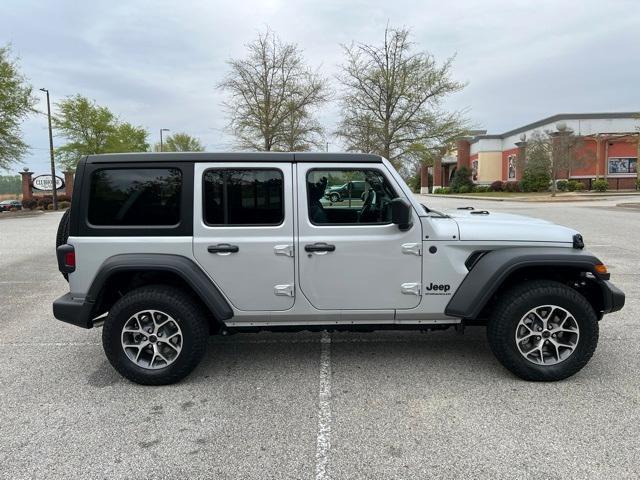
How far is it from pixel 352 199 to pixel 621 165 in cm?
4811

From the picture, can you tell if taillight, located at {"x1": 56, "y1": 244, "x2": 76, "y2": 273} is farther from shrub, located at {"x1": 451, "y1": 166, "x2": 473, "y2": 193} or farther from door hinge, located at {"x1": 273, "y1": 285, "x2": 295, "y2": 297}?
shrub, located at {"x1": 451, "y1": 166, "x2": 473, "y2": 193}

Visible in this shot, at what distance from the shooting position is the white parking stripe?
268 cm

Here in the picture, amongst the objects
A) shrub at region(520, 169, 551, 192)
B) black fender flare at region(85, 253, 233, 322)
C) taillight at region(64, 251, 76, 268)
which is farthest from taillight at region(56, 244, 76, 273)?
shrub at region(520, 169, 551, 192)

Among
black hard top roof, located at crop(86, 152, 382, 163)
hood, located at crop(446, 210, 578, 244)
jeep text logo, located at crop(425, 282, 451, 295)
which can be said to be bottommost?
jeep text logo, located at crop(425, 282, 451, 295)

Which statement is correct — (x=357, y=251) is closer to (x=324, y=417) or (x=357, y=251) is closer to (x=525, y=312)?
(x=324, y=417)

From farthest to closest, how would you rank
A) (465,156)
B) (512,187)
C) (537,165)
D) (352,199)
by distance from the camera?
(465,156) → (512,187) → (537,165) → (352,199)

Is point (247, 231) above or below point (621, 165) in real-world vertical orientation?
below

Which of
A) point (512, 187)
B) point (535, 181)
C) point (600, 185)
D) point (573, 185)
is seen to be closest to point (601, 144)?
point (573, 185)

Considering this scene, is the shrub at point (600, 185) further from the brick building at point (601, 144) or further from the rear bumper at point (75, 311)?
the rear bumper at point (75, 311)

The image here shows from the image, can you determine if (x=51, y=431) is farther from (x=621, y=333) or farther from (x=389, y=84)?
(x=389, y=84)

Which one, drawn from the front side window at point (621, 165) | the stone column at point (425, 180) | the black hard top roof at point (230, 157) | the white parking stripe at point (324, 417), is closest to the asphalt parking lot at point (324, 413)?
the white parking stripe at point (324, 417)

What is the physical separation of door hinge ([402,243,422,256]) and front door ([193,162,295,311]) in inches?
34.5

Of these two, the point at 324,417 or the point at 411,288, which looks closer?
the point at 324,417

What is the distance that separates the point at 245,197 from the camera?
3.71 m
